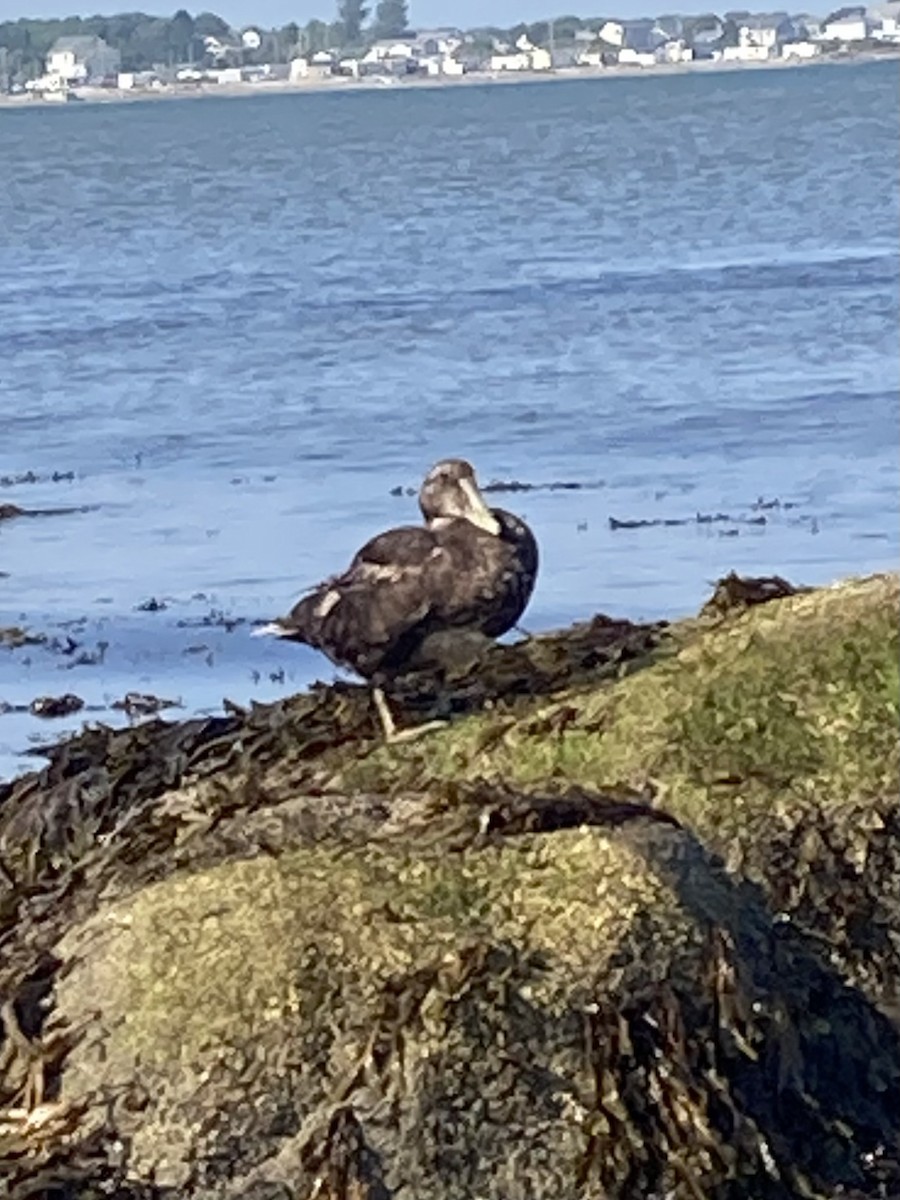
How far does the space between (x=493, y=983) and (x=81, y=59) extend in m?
127

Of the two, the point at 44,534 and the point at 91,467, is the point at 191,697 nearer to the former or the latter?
the point at 44,534

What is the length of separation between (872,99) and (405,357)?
6328 centimetres

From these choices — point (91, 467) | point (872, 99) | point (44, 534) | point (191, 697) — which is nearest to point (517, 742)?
point (191, 697)

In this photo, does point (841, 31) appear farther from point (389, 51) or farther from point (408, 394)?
point (408, 394)

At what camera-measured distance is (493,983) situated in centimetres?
431

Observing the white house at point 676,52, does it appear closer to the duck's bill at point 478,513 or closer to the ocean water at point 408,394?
the ocean water at point 408,394

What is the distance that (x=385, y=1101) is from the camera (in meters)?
4.21

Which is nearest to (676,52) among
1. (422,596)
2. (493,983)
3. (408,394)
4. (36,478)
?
(408,394)

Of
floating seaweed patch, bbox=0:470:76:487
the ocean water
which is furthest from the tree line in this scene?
floating seaweed patch, bbox=0:470:76:487

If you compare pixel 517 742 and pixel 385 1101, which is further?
pixel 517 742

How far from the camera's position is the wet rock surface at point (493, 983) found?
4.22m

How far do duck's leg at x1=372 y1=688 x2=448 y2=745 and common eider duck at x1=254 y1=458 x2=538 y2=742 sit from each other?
33 cm

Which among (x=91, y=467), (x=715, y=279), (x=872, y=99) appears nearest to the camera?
(x=91, y=467)

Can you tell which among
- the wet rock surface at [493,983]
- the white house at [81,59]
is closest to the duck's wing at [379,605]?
the wet rock surface at [493,983]
